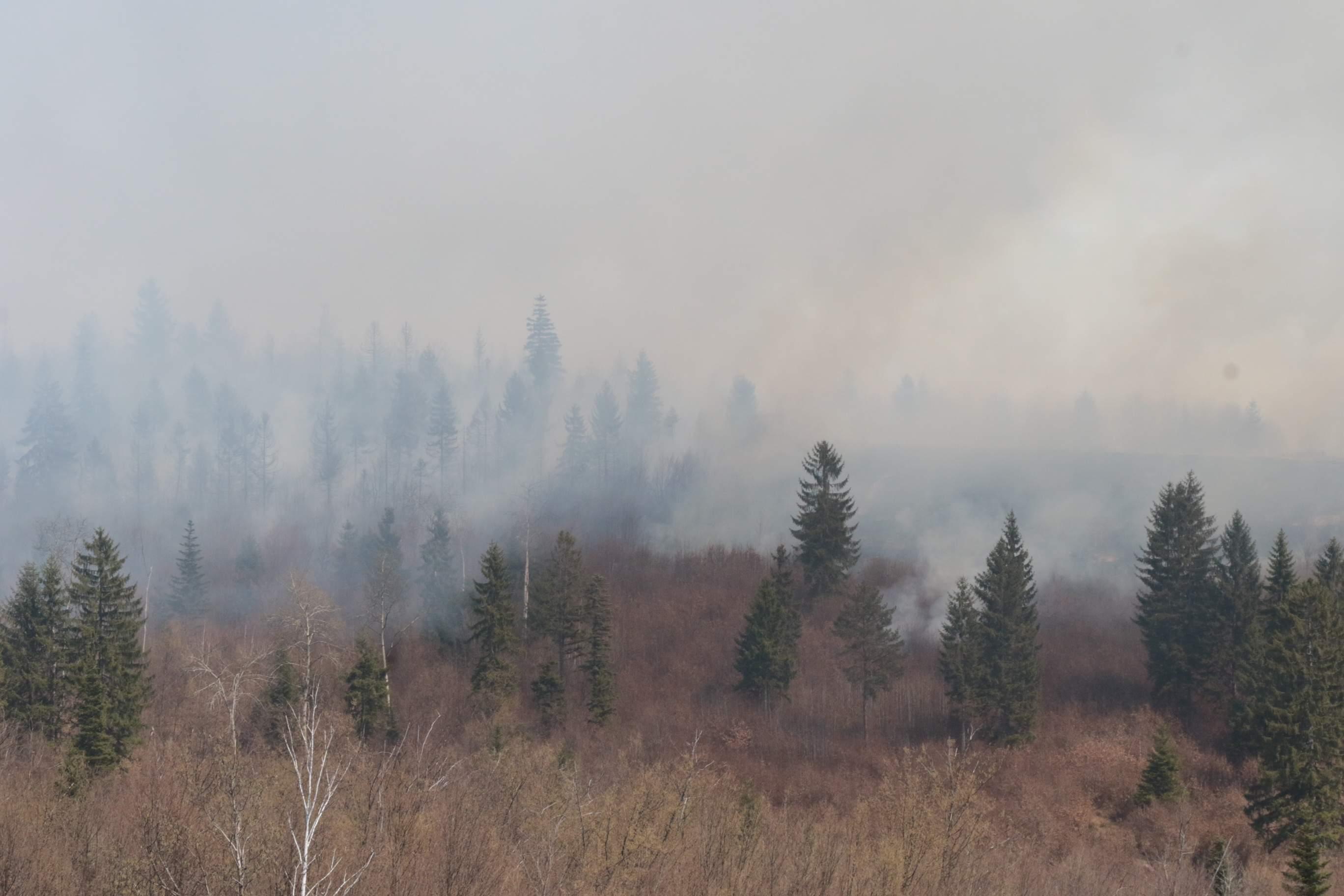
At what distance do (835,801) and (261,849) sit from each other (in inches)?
1576

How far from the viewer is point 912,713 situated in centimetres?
6309

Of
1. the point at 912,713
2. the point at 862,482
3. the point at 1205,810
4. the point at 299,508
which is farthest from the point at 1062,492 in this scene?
the point at 299,508

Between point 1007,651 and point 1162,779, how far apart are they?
1215cm

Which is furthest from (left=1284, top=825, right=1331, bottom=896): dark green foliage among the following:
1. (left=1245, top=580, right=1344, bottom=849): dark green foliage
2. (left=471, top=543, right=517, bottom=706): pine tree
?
(left=471, top=543, right=517, bottom=706): pine tree

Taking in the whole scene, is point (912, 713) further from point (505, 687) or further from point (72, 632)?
point (72, 632)

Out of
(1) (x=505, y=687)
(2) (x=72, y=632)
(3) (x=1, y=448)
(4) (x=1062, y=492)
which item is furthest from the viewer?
(3) (x=1, y=448)

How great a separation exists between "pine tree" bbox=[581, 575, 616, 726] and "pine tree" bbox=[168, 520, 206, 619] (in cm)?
4057

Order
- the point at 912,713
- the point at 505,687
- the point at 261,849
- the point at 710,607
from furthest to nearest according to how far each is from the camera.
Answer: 1. the point at 710,607
2. the point at 912,713
3. the point at 505,687
4. the point at 261,849

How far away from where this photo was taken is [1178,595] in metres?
59.4

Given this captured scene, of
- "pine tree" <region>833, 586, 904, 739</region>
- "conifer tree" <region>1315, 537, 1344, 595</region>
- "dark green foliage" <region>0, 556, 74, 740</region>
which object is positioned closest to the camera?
"dark green foliage" <region>0, 556, 74, 740</region>

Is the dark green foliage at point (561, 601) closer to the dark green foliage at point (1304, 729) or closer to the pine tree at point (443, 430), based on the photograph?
the dark green foliage at point (1304, 729)

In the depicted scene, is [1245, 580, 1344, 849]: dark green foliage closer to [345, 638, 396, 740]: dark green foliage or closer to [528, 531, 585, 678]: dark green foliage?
[528, 531, 585, 678]: dark green foliage

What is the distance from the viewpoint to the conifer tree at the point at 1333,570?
5519cm

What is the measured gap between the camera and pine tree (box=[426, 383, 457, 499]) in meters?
114
